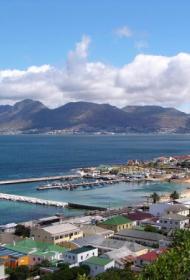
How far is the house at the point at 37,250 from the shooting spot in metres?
26.8

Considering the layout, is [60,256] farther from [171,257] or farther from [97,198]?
[97,198]

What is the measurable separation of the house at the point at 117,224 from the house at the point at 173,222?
249 cm

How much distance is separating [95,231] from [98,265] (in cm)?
917

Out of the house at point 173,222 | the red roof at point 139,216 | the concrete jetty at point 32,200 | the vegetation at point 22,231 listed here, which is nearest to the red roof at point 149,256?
the house at point 173,222

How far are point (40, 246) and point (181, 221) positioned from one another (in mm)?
11195

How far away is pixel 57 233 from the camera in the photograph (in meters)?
31.9

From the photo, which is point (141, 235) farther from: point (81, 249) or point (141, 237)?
point (81, 249)

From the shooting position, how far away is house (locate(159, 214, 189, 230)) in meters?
34.5

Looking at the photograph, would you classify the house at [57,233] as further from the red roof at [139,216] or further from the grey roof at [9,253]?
the red roof at [139,216]

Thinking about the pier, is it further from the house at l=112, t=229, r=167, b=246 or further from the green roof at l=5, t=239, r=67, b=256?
the green roof at l=5, t=239, r=67, b=256

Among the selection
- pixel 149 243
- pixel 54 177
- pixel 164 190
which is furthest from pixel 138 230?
pixel 54 177

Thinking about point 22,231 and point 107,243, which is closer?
point 107,243

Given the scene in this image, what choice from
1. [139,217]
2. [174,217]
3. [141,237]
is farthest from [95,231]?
[174,217]

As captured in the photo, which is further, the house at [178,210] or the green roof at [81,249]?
the house at [178,210]
